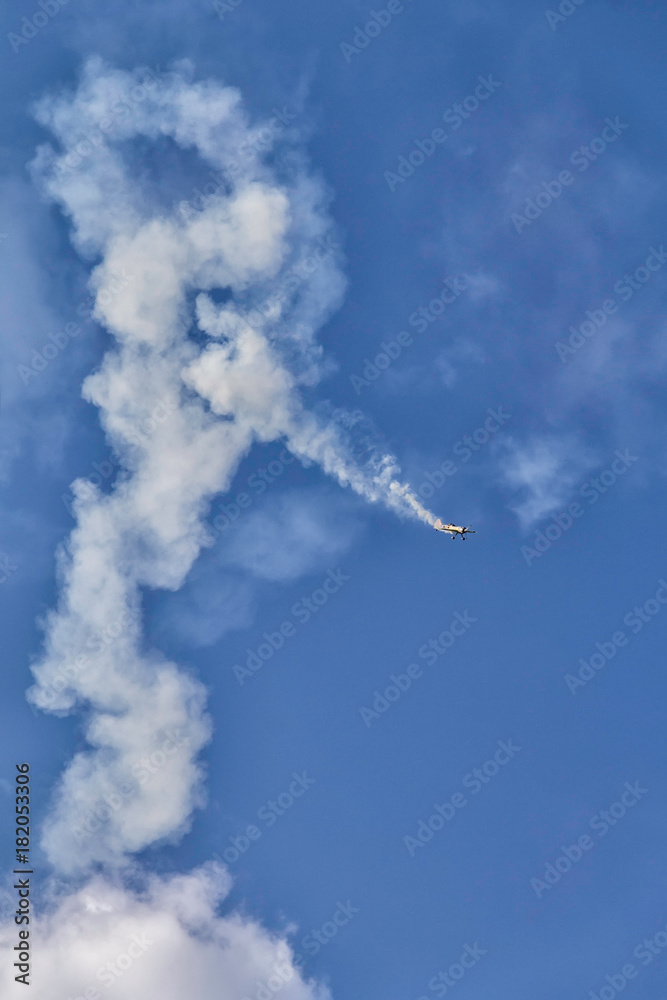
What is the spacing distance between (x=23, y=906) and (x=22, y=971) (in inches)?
249

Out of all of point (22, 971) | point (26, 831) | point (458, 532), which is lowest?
point (22, 971)

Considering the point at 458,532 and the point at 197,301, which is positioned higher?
the point at 197,301

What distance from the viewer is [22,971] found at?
128 m

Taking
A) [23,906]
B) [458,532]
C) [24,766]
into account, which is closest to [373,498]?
[458,532]

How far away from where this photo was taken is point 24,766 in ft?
431

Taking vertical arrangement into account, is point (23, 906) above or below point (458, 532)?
below

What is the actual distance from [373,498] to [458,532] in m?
9.71

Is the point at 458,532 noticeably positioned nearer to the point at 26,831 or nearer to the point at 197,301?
the point at 197,301

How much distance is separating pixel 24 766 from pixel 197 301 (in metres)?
50.8

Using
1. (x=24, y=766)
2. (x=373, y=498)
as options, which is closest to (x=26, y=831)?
(x=24, y=766)

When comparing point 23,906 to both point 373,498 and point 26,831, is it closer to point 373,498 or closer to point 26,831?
point 26,831

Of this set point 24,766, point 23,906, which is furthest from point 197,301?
point 23,906

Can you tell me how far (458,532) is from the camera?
135875 millimetres

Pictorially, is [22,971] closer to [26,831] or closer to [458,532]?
[26,831]
